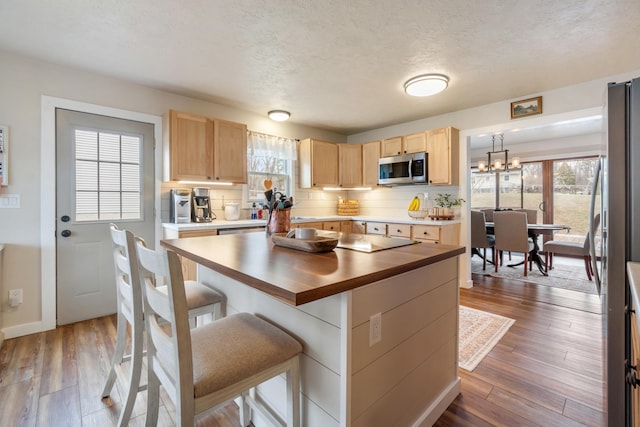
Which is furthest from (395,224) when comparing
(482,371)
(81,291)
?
(81,291)

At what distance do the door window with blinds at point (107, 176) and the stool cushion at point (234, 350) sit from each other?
2.46m

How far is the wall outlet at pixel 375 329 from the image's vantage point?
3.65 feet

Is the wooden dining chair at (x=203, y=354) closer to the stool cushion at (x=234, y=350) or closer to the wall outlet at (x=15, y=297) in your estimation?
the stool cushion at (x=234, y=350)

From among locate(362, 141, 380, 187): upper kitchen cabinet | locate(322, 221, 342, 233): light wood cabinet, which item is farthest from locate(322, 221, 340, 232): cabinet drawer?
locate(362, 141, 380, 187): upper kitchen cabinet

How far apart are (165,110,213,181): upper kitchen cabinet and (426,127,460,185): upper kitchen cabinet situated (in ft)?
9.42

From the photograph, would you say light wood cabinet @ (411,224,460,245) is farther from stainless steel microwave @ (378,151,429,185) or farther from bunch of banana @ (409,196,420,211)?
stainless steel microwave @ (378,151,429,185)

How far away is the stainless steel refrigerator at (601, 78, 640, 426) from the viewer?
1.17 m

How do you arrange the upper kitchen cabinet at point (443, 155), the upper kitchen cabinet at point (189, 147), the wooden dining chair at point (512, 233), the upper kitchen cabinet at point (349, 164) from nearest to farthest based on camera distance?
the upper kitchen cabinet at point (189, 147) → the upper kitchen cabinet at point (443, 155) → the wooden dining chair at point (512, 233) → the upper kitchen cabinet at point (349, 164)

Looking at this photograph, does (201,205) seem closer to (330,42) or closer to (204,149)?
Answer: (204,149)

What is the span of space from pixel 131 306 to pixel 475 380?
6.83 ft

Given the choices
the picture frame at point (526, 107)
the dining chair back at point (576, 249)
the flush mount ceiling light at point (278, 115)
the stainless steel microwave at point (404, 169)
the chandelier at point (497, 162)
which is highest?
the flush mount ceiling light at point (278, 115)

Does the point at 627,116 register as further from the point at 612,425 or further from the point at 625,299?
the point at 612,425

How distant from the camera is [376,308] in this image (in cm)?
114

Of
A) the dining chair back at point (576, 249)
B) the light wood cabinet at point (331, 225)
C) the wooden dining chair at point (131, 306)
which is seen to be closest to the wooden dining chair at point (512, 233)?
the dining chair back at point (576, 249)
